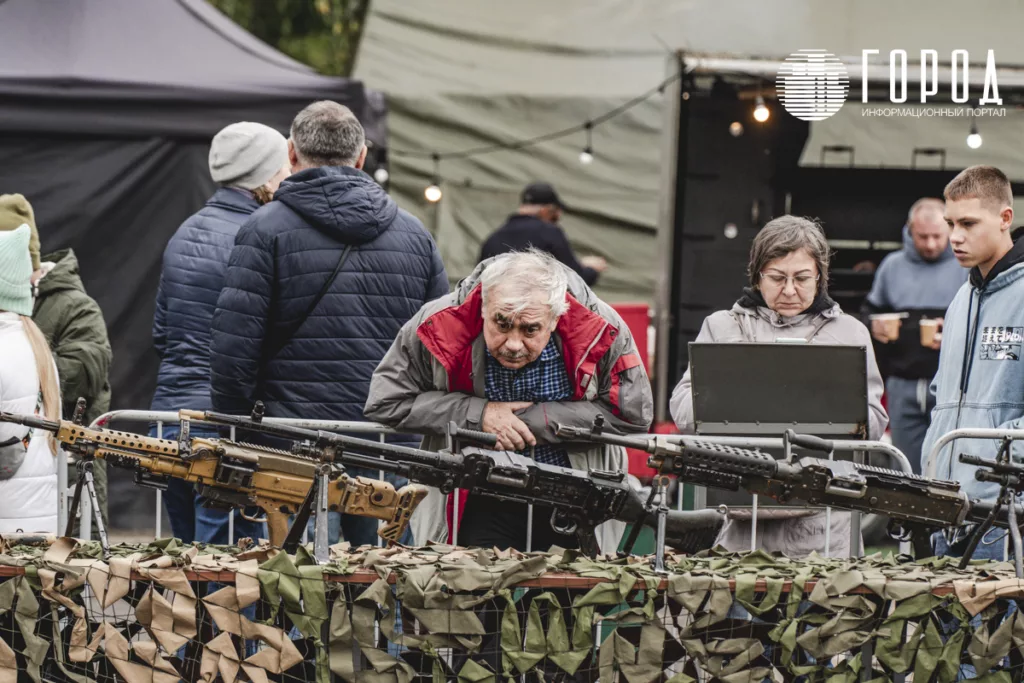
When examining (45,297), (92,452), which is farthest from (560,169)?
(92,452)

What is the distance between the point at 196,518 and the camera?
223 inches

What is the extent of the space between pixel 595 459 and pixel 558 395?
0.24m

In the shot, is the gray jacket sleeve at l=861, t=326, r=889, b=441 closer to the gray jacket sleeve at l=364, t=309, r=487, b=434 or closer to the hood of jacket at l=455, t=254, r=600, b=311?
the hood of jacket at l=455, t=254, r=600, b=311

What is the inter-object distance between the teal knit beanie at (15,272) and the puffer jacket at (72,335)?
92cm

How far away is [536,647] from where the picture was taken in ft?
13.4

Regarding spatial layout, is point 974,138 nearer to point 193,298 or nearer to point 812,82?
point 812,82

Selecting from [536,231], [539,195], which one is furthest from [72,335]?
[539,195]

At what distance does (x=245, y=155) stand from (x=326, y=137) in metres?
0.58

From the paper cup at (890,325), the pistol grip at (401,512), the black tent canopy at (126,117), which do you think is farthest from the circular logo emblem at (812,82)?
the pistol grip at (401,512)

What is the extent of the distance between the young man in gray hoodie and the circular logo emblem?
3.88 metres

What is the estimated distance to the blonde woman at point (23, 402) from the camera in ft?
16.5

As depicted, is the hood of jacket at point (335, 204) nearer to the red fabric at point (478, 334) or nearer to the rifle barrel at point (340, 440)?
the red fabric at point (478, 334)

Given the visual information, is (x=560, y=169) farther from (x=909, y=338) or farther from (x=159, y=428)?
(x=159, y=428)

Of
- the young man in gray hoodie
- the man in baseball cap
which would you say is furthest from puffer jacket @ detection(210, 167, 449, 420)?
the man in baseball cap
